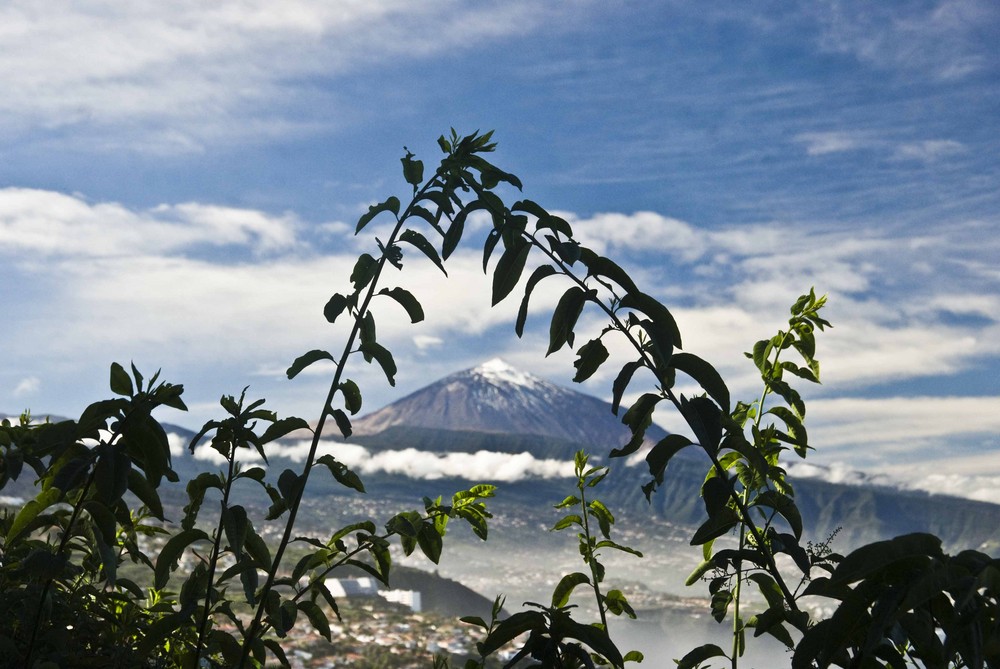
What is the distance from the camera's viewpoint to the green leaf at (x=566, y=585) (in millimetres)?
1458

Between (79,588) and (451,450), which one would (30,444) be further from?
(451,450)

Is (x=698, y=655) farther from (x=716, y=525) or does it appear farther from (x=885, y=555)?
(x=885, y=555)

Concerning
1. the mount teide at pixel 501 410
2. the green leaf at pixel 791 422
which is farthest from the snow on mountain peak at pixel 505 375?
the green leaf at pixel 791 422

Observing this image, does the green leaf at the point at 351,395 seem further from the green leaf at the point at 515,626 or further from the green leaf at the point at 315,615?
the green leaf at the point at 515,626

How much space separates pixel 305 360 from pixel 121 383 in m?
0.29

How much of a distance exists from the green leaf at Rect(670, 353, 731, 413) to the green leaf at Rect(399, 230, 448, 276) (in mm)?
493

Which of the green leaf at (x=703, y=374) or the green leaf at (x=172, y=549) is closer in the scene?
the green leaf at (x=703, y=374)

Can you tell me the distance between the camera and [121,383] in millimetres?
1224

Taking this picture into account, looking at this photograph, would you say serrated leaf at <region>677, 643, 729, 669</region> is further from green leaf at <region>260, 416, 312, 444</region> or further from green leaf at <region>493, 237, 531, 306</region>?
green leaf at <region>260, 416, 312, 444</region>

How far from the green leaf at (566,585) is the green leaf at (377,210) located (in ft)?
2.29

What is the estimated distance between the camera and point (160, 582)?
1433mm

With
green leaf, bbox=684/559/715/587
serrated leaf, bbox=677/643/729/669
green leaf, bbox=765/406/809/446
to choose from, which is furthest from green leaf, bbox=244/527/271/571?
green leaf, bbox=765/406/809/446

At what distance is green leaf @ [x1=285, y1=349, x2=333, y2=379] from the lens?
1.38 metres

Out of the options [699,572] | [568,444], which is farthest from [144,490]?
[568,444]
